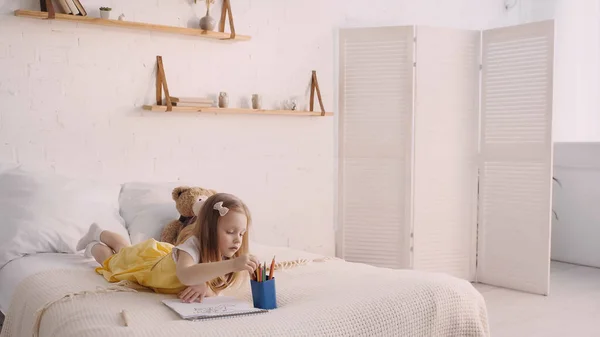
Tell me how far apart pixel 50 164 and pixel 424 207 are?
7.42ft

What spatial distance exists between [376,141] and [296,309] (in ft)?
7.50

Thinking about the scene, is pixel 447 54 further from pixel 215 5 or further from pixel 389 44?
pixel 215 5

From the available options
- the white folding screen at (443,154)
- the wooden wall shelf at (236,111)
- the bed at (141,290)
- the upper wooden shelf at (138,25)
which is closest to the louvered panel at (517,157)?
the white folding screen at (443,154)

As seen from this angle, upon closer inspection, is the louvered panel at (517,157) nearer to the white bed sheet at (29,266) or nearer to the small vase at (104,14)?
the small vase at (104,14)

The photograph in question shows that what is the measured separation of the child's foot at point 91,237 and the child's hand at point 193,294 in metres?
0.72

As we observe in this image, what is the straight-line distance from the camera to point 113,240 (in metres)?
2.38

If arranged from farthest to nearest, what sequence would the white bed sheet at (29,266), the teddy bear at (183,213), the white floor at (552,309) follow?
the white floor at (552,309)
the teddy bear at (183,213)
the white bed sheet at (29,266)

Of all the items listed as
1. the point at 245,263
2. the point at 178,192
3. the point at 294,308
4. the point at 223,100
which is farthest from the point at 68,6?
the point at 294,308

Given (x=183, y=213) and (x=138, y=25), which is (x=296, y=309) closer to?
(x=183, y=213)

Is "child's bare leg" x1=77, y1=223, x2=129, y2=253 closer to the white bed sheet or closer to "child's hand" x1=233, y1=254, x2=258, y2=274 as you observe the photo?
the white bed sheet

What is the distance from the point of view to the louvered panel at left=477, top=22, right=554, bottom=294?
3.70 meters

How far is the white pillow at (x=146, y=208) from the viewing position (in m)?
2.69

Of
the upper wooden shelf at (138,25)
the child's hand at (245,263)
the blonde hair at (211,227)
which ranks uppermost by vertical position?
the upper wooden shelf at (138,25)

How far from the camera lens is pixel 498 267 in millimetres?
3943
